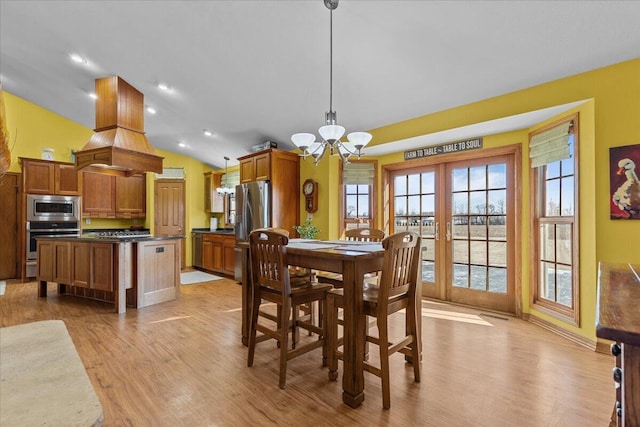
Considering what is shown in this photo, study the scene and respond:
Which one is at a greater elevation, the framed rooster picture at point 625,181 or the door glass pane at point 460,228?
the framed rooster picture at point 625,181

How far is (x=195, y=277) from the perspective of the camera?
6.09m

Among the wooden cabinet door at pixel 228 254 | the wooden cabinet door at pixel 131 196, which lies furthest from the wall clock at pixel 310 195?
the wooden cabinet door at pixel 131 196

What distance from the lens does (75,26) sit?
3355 millimetres

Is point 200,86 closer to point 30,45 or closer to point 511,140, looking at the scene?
point 30,45

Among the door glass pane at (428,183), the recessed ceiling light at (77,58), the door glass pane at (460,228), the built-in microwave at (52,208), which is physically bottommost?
the door glass pane at (460,228)

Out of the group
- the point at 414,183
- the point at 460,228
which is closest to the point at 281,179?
the point at 414,183

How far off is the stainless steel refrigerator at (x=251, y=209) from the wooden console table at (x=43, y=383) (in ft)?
14.0

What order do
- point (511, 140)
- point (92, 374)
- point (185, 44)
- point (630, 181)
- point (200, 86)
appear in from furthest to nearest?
point (200, 86)
point (511, 140)
point (185, 44)
point (630, 181)
point (92, 374)

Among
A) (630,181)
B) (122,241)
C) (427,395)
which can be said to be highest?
(630,181)

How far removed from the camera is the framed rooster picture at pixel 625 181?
2506mm

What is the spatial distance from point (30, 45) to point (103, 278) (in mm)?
2973

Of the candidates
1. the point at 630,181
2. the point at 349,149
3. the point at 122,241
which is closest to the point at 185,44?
the point at 349,149

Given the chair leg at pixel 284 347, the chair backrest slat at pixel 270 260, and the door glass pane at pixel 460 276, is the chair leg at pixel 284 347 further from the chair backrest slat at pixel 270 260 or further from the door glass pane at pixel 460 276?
the door glass pane at pixel 460 276

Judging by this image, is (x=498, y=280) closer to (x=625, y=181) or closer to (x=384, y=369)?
(x=625, y=181)
